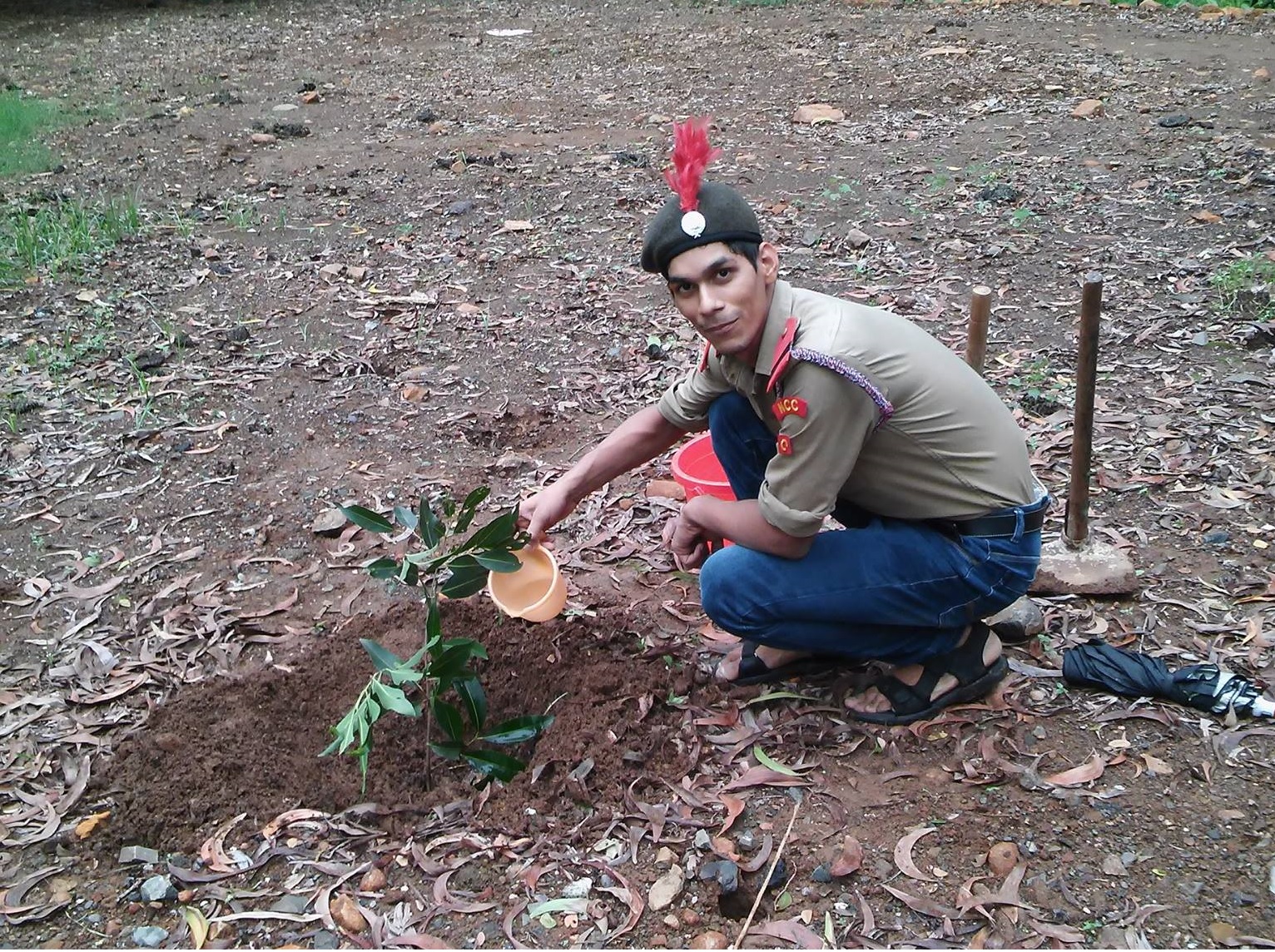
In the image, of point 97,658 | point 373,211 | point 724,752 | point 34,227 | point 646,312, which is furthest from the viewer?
point 373,211

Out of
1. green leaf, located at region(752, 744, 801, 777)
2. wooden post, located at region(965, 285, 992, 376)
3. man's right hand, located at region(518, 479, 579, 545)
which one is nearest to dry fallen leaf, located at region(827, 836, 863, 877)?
green leaf, located at region(752, 744, 801, 777)

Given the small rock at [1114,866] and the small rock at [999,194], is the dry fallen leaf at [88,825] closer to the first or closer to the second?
the small rock at [1114,866]

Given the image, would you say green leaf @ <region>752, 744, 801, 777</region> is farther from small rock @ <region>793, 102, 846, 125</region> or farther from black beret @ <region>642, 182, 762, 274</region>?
small rock @ <region>793, 102, 846, 125</region>

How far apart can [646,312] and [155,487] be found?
2.14 metres

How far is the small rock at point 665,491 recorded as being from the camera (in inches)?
139

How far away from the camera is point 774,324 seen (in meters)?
2.25

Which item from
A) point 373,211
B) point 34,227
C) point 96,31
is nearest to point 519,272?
point 373,211

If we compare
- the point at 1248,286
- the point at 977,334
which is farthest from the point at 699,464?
the point at 1248,286

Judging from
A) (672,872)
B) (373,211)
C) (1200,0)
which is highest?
(1200,0)

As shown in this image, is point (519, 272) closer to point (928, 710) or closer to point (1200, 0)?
point (928, 710)

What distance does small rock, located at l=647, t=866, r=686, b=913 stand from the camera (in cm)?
215

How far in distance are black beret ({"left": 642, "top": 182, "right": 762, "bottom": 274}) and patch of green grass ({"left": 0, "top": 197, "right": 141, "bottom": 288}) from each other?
417cm

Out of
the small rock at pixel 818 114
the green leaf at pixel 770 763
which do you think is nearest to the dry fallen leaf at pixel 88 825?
the green leaf at pixel 770 763

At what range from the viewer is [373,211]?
597 centimetres
